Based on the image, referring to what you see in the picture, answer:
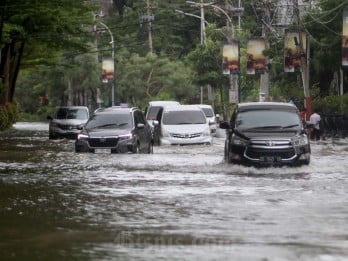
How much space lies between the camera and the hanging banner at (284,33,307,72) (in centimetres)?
4009

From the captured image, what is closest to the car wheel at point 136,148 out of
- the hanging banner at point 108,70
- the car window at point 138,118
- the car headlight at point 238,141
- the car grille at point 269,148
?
the car window at point 138,118

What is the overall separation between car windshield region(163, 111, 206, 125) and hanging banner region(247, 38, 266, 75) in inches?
597

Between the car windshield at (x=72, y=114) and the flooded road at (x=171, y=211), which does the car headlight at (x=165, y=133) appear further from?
the car windshield at (x=72, y=114)

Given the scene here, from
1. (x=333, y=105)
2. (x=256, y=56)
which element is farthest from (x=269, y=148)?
(x=256, y=56)

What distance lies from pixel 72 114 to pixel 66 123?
1.63m

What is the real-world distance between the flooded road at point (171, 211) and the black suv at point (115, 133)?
2843 mm

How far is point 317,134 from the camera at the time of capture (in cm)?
3844

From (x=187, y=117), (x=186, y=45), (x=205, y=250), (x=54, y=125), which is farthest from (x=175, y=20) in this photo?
(x=205, y=250)

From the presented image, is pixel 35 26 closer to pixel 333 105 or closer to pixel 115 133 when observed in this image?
pixel 333 105

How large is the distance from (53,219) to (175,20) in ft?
249

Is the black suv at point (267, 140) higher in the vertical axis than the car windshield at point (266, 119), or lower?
lower

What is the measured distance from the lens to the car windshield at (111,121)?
25.0 meters

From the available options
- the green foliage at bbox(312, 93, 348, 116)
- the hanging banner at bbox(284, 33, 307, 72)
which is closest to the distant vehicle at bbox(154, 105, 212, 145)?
the hanging banner at bbox(284, 33, 307, 72)

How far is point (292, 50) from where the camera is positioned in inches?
1594
